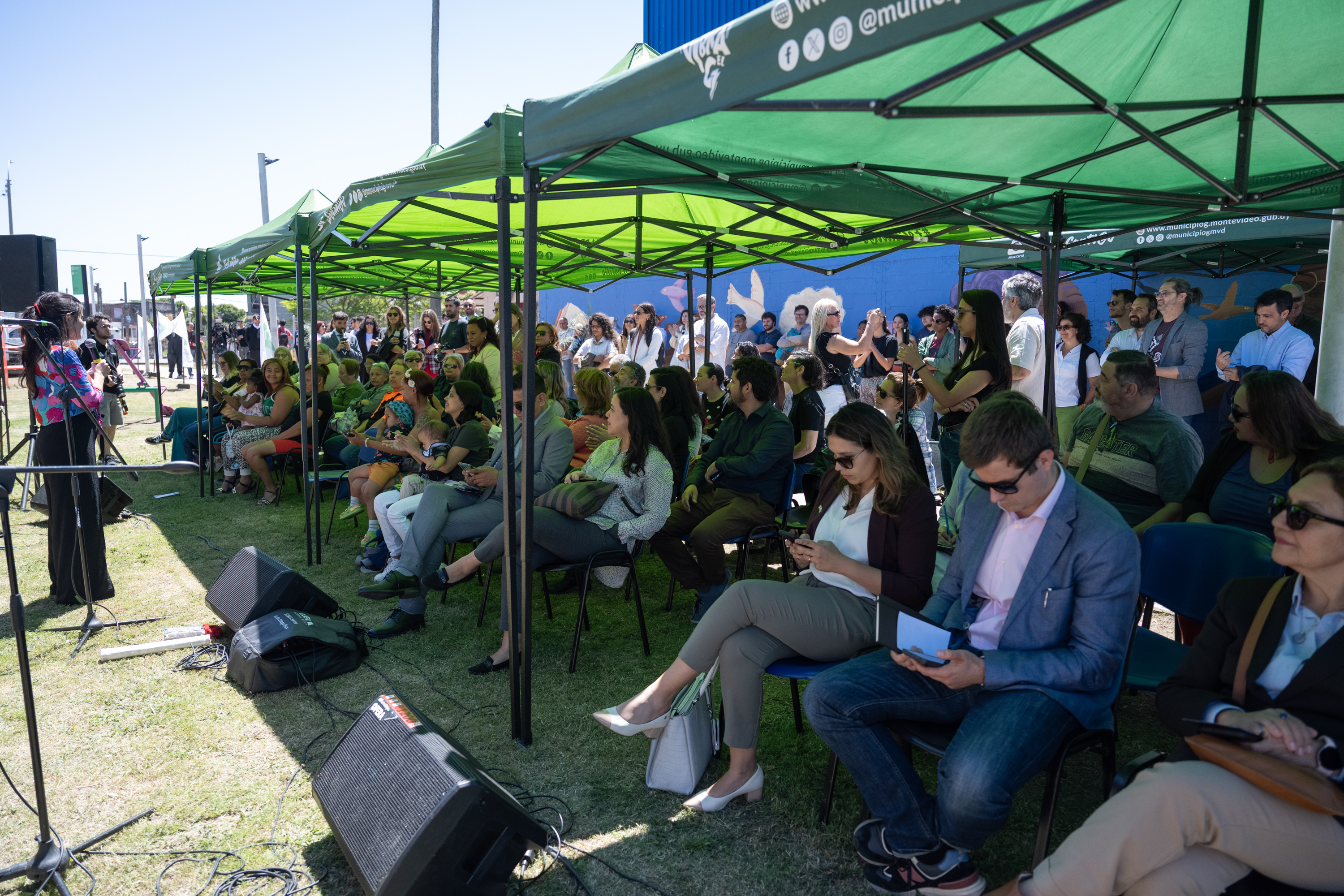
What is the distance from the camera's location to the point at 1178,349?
6406mm

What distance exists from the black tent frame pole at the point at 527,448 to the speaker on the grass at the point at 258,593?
62.8 inches

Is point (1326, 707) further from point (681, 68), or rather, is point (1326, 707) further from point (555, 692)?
point (555, 692)

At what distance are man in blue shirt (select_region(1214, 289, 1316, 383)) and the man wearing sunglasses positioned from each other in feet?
9.28

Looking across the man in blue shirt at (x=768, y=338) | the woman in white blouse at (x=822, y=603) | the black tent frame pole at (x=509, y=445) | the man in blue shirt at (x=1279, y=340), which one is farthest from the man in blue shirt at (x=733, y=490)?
the man in blue shirt at (x=768, y=338)

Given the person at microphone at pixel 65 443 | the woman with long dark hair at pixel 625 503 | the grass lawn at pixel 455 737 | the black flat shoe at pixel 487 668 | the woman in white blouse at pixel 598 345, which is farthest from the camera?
the woman in white blouse at pixel 598 345

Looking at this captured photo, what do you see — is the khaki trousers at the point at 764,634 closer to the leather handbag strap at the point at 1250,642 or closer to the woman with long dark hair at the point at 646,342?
the leather handbag strap at the point at 1250,642

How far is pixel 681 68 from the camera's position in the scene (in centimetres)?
216

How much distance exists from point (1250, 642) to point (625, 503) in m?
2.76

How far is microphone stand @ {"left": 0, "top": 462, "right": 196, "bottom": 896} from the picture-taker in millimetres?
2217

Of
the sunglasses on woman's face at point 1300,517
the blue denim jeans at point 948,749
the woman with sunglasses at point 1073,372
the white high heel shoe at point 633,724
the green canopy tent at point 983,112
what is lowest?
the white high heel shoe at point 633,724

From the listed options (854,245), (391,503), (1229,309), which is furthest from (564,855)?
(1229,309)

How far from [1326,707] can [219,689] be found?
13.1 ft

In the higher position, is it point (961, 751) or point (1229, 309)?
point (1229, 309)

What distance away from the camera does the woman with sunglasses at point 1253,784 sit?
1690 mm
